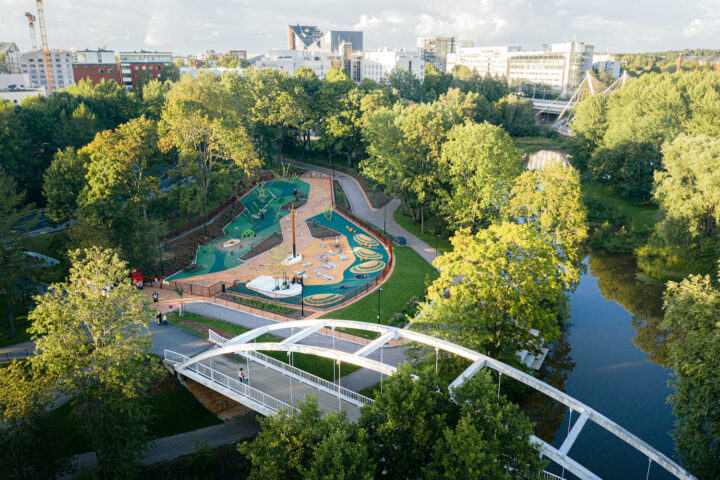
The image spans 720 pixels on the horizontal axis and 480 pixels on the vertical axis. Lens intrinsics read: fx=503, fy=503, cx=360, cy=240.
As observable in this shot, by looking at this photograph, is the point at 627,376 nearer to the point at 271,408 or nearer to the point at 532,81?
the point at 271,408

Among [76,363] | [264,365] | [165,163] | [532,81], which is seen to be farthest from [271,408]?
[532,81]

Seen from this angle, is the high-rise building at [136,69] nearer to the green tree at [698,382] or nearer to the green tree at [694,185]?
the green tree at [694,185]

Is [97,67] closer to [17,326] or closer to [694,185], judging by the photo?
[17,326]

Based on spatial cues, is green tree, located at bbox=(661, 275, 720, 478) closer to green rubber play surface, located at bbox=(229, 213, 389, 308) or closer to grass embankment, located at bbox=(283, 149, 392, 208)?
green rubber play surface, located at bbox=(229, 213, 389, 308)

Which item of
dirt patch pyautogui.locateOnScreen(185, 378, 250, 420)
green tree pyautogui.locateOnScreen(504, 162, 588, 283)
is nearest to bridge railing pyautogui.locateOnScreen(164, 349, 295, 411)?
dirt patch pyautogui.locateOnScreen(185, 378, 250, 420)

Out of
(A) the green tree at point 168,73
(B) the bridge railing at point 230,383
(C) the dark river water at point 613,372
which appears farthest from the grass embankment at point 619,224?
(A) the green tree at point 168,73
